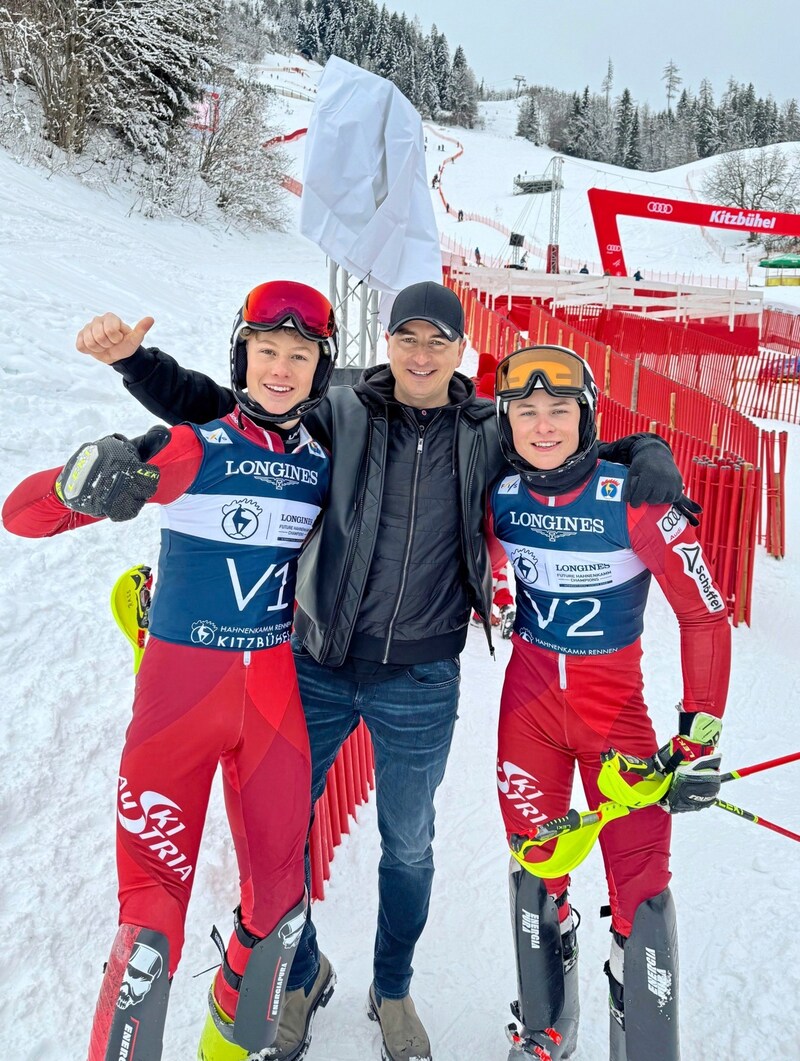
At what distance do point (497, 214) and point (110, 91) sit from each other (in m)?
37.2

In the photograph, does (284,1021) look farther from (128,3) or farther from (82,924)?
(128,3)

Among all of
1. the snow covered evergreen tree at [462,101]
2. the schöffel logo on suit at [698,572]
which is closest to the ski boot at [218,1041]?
the schöffel logo on suit at [698,572]

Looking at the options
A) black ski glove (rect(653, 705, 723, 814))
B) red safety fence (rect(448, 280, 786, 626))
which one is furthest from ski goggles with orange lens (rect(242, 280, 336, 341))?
red safety fence (rect(448, 280, 786, 626))

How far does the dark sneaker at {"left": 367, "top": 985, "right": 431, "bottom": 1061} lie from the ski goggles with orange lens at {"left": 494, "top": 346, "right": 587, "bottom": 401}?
7.66ft

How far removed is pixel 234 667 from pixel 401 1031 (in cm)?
155

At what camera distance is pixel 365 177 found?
4598mm

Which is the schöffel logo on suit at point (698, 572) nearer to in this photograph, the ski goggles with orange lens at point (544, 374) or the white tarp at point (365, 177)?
the ski goggles with orange lens at point (544, 374)

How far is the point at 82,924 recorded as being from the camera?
2846mm

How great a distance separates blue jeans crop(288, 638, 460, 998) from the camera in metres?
2.55

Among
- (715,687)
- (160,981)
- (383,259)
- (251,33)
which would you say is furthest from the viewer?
(251,33)

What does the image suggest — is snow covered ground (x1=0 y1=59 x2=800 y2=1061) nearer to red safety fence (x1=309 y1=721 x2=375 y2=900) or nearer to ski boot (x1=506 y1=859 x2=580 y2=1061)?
red safety fence (x1=309 y1=721 x2=375 y2=900)

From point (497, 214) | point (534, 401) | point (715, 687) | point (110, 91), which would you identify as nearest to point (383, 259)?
point (534, 401)

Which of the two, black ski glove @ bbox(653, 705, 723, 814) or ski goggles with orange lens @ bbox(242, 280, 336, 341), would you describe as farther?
ski goggles with orange lens @ bbox(242, 280, 336, 341)

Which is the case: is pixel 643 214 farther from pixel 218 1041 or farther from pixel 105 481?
pixel 218 1041
